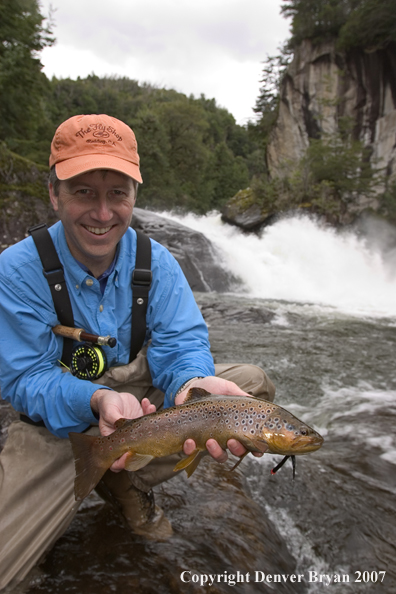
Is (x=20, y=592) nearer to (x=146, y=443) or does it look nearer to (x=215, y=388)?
(x=146, y=443)

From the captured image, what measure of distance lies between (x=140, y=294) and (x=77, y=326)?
1.52 ft

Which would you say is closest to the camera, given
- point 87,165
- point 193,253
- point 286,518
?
point 87,165

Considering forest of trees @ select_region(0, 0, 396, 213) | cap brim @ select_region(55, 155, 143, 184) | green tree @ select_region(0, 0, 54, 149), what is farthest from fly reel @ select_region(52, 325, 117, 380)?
green tree @ select_region(0, 0, 54, 149)

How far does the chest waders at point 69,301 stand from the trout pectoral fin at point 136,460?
640mm

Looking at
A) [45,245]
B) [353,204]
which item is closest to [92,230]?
[45,245]

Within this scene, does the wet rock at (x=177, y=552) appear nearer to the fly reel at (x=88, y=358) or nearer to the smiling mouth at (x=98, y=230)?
the fly reel at (x=88, y=358)

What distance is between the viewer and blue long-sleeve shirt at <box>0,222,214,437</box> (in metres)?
2.47

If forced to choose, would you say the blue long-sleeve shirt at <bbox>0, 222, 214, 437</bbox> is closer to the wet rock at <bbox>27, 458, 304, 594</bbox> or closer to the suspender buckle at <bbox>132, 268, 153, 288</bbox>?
the suspender buckle at <bbox>132, 268, 153, 288</bbox>

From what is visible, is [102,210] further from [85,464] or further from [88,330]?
[85,464]

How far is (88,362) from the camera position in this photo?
9.00 ft

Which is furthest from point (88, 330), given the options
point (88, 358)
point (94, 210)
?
point (94, 210)

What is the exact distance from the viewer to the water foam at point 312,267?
15953mm

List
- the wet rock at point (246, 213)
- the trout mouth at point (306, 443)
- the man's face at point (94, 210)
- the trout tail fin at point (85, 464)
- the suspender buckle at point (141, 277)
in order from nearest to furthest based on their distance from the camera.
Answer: the trout mouth at point (306, 443) → the trout tail fin at point (85, 464) → the man's face at point (94, 210) → the suspender buckle at point (141, 277) → the wet rock at point (246, 213)

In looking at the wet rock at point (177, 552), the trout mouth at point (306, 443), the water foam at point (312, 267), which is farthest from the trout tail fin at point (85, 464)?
the water foam at point (312, 267)
